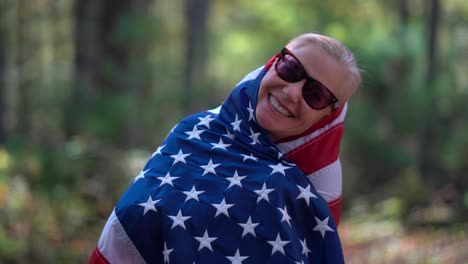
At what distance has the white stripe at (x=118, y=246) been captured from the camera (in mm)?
2494

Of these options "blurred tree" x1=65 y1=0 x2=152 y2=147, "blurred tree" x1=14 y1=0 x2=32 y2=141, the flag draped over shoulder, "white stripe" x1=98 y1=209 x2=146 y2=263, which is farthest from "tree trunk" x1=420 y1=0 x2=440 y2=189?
"blurred tree" x1=14 y1=0 x2=32 y2=141

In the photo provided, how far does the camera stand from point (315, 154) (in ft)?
8.13

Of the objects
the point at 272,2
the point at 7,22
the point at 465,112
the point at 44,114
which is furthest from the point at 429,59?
the point at 272,2

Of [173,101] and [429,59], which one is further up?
[429,59]

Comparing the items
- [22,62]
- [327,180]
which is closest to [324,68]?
[327,180]

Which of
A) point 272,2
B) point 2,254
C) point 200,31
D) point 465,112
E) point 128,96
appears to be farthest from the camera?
point 272,2

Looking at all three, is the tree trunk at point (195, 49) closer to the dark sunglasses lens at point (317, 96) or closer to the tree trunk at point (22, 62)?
the tree trunk at point (22, 62)

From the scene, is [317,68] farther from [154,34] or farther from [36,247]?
[154,34]

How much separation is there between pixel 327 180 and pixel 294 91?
0.30 meters

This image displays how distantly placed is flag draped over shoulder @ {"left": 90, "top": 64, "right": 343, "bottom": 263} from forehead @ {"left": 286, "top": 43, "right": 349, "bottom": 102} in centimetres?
18

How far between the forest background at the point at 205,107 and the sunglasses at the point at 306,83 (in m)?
4.39

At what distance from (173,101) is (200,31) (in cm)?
477

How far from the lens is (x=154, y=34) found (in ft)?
38.1

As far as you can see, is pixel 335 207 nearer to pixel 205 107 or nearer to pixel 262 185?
pixel 262 185
